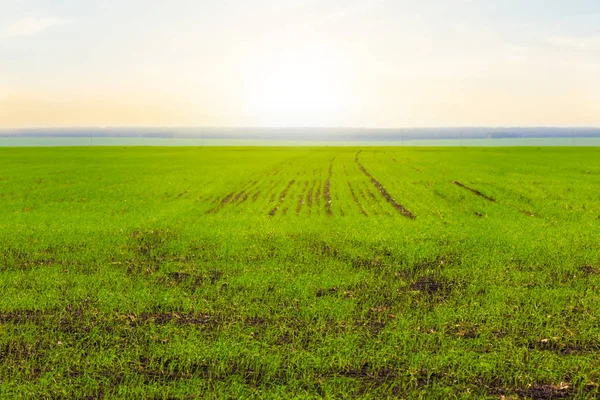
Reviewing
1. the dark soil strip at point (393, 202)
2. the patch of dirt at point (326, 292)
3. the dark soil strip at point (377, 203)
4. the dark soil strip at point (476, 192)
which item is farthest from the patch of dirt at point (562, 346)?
the dark soil strip at point (476, 192)

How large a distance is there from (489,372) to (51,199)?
3078 cm

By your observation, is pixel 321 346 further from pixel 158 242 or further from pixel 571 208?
pixel 571 208

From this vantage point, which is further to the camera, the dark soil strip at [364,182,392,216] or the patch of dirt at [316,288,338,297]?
the dark soil strip at [364,182,392,216]

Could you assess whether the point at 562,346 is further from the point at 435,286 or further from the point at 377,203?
the point at 377,203

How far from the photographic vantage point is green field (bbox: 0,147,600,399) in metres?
7.48

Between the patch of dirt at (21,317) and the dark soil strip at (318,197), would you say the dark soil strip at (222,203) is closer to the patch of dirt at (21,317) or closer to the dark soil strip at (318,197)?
the dark soil strip at (318,197)

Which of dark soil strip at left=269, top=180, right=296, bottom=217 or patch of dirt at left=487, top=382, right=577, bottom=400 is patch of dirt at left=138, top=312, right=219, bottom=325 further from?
dark soil strip at left=269, top=180, right=296, bottom=217

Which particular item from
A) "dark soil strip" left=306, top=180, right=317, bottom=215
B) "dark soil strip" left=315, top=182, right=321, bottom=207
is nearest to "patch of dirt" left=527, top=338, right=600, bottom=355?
"dark soil strip" left=306, top=180, right=317, bottom=215

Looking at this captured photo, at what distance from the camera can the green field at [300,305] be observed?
7484 millimetres

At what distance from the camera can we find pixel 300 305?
34.9 ft

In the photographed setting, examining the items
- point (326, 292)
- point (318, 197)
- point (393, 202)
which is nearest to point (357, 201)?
point (393, 202)

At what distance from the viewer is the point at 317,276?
12.8 metres

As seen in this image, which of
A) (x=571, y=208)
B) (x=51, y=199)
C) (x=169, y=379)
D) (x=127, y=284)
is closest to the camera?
(x=169, y=379)

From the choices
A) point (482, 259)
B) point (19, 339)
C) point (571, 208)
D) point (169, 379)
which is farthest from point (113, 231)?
point (571, 208)
